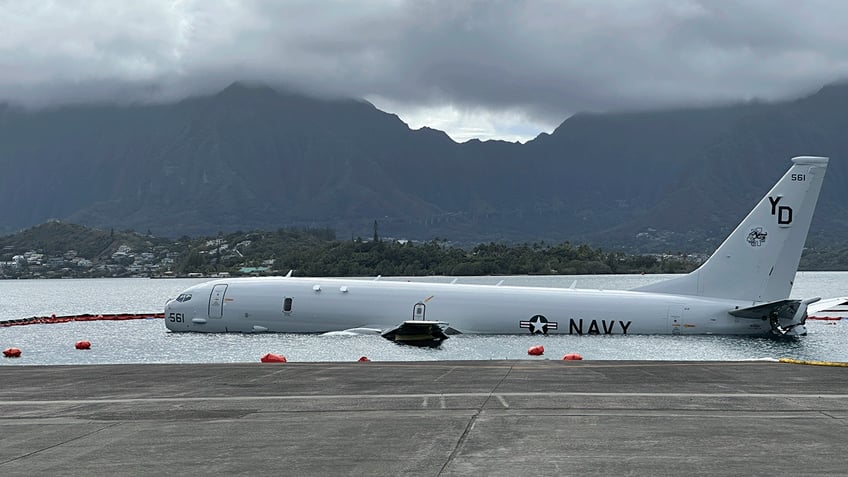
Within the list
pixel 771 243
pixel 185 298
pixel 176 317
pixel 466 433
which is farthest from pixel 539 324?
pixel 466 433

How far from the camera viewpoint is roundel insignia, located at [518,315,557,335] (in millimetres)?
55062

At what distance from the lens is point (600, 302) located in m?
56.0

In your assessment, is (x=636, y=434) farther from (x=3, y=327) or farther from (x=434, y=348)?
(x=3, y=327)

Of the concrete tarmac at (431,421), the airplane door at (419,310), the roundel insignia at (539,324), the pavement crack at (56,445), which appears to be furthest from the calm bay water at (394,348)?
the pavement crack at (56,445)

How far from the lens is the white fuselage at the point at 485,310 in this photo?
54.9 metres

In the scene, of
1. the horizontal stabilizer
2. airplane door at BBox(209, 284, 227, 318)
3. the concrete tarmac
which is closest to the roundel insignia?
the horizontal stabilizer

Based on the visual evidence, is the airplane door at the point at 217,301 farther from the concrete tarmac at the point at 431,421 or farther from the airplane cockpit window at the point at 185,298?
the concrete tarmac at the point at 431,421

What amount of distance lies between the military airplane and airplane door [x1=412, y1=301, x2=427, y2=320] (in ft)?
0.18

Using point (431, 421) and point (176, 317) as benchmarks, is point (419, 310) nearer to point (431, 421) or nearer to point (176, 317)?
point (176, 317)

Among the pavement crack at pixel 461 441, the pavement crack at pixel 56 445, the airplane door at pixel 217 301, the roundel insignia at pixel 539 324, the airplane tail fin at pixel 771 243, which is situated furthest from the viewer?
the airplane door at pixel 217 301

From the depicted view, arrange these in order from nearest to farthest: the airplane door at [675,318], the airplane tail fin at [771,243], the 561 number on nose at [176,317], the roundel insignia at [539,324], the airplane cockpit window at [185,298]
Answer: the airplane tail fin at [771,243]
the airplane door at [675,318]
the roundel insignia at [539,324]
the 561 number on nose at [176,317]
the airplane cockpit window at [185,298]

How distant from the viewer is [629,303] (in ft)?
183

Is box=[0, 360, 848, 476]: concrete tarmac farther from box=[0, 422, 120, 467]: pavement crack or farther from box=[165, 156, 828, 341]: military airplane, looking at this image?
box=[165, 156, 828, 341]: military airplane

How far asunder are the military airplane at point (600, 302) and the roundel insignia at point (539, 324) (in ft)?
0.18
